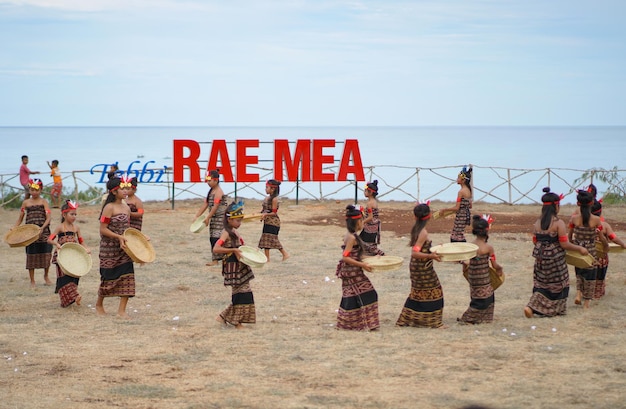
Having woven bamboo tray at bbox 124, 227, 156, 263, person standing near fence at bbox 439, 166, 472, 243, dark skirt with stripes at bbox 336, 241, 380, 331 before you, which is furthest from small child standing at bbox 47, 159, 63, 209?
dark skirt with stripes at bbox 336, 241, 380, 331

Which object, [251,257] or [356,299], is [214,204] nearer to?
[251,257]

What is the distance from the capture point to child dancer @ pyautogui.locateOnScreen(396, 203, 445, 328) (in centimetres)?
1067

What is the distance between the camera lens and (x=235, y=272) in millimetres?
10906

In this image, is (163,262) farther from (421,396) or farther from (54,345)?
(421,396)

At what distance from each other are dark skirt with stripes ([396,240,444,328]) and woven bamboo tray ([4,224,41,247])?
6144 mm

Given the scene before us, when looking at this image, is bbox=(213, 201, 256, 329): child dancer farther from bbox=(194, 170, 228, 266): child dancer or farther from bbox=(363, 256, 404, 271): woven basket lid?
bbox=(194, 170, 228, 266): child dancer

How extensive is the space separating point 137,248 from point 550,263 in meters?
5.51

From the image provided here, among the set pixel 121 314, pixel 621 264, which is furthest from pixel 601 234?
pixel 121 314

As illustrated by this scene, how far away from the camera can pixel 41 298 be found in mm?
13508

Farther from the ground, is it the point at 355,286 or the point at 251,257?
the point at 251,257

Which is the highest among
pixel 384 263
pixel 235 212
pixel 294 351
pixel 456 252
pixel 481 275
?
pixel 235 212

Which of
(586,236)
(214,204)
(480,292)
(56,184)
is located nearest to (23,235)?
(214,204)

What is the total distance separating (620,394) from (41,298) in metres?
8.86

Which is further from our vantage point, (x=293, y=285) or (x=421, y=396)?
(x=293, y=285)
